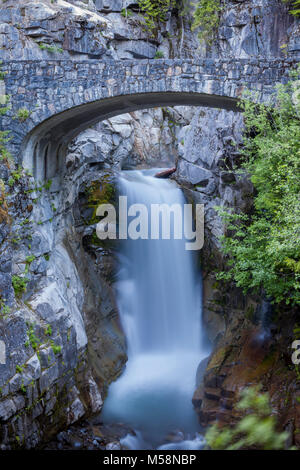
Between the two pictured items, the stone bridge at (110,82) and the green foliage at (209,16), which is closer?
the stone bridge at (110,82)

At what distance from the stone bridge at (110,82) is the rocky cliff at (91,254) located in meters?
1.47

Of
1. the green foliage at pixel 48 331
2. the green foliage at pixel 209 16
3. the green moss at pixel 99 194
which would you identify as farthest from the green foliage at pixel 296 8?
the green foliage at pixel 48 331

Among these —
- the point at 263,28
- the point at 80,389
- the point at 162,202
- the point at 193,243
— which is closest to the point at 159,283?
the point at 193,243

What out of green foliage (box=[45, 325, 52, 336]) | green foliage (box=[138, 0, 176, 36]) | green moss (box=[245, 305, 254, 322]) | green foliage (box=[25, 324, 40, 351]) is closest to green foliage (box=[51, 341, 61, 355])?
green foliage (box=[45, 325, 52, 336])

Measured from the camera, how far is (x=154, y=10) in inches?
804

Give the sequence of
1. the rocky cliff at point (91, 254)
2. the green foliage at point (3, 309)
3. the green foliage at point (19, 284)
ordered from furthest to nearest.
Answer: the green foliage at point (19, 284) → the rocky cliff at point (91, 254) → the green foliage at point (3, 309)

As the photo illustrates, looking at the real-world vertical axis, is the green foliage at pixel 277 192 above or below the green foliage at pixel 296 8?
below

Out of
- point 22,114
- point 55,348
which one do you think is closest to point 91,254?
point 55,348

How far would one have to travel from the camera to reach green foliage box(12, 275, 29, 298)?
27.6ft

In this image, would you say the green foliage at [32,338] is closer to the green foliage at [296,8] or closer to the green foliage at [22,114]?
the green foliage at [22,114]

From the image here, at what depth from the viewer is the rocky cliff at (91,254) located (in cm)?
777

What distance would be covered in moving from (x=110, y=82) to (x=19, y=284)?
5.37 meters

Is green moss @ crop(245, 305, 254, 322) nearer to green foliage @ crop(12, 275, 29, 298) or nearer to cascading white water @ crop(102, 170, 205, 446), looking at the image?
cascading white water @ crop(102, 170, 205, 446)

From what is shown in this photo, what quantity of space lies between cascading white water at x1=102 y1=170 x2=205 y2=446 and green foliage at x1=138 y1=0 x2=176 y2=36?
1087cm
